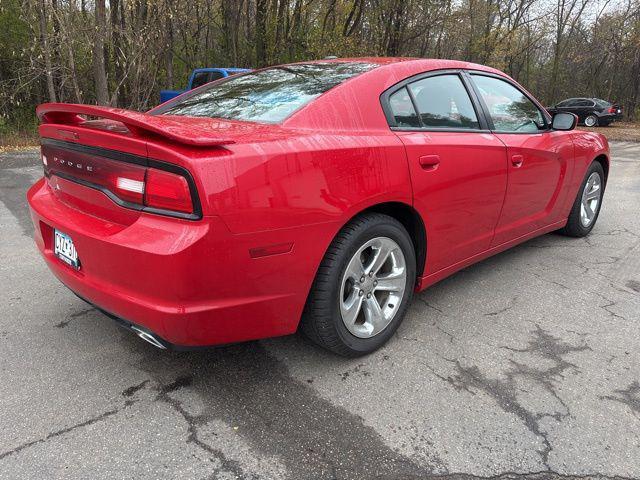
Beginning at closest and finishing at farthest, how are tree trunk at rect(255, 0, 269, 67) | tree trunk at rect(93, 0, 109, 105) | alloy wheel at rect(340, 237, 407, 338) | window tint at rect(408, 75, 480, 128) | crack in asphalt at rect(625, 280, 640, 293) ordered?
1. alloy wheel at rect(340, 237, 407, 338)
2. window tint at rect(408, 75, 480, 128)
3. crack in asphalt at rect(625, 280, 640, 293)
4. tree trunk at rect(93, 0, 109, 105)
5. tree trunk at rect(255, 0, 269, 67)

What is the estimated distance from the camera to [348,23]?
1798 cm

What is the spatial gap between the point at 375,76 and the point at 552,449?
6.15 ft

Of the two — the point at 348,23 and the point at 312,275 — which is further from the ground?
the point at 348,23

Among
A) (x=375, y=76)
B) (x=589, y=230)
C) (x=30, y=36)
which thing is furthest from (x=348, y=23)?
(x=375, y=76)

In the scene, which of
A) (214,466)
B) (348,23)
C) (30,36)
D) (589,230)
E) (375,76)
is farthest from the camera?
(348,23)

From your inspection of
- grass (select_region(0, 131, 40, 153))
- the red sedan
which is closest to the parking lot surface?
the red sedan

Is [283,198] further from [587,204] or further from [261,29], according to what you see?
[261,29]

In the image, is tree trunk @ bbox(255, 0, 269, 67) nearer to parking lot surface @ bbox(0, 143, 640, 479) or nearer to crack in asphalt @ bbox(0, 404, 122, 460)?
parking lot surface @ bbox(0, 143, 640, 479)

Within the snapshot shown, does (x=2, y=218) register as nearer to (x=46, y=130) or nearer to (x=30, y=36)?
(x=46, y=130)

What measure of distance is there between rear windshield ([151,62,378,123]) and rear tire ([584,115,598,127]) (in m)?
25.7

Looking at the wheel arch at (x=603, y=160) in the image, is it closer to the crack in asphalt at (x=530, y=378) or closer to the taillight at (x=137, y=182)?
the crack in asphalt at (x=530, y=378)

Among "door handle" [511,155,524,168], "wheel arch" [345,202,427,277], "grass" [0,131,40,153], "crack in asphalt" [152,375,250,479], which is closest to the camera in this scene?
"crack in asphalt" [152,375,250,479]

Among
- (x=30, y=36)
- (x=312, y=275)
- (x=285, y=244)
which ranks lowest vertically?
(x=312, y=275)

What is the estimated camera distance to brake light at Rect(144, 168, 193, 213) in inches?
69.6
